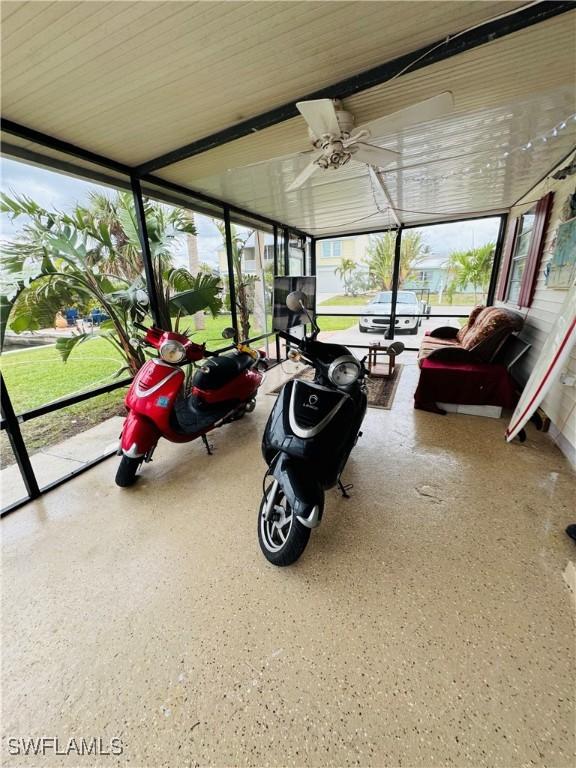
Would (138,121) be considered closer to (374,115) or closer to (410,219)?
(374,115)

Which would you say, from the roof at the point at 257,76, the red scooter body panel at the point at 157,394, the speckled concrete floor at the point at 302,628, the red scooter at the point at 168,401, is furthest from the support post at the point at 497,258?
the red scooter body panel at the point at 157,394

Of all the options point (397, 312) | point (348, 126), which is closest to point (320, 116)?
point (348, 126)

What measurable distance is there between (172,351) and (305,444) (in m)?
1.15

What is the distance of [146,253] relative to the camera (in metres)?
2.79

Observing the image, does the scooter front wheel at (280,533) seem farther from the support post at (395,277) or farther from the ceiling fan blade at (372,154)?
the support post at (395,277)

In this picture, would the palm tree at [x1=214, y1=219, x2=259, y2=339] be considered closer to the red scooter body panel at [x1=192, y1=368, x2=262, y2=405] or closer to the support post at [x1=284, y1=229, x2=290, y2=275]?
the support post at [x1=284, y1=229, x2=290, y2=275]

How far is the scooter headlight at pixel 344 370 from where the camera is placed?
1613mm

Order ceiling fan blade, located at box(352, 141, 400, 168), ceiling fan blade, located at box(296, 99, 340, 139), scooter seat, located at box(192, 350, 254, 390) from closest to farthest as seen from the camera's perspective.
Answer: ceiling fan blade, located at box(296, 99, 340, 139) → ceiling fan blade, located at box(352, 141, 400, 168) → scooter seat, located at box(192, 350, 254, 390)

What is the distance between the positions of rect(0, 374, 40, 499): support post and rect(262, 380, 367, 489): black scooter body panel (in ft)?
5.36

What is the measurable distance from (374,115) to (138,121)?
1.61 meters

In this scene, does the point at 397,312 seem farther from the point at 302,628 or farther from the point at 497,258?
the point at 302,628

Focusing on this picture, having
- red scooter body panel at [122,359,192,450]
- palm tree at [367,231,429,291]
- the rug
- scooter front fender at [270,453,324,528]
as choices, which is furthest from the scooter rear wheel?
palm tree at [367,231,429,291]

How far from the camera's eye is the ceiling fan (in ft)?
4.93

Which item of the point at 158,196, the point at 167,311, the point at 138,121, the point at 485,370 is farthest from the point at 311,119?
the point at 485,370
